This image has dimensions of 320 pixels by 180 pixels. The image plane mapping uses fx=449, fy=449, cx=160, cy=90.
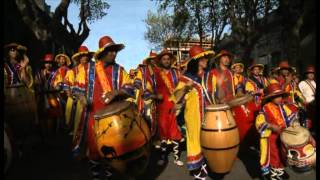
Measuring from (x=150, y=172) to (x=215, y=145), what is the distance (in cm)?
225

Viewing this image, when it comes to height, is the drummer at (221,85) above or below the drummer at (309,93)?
above

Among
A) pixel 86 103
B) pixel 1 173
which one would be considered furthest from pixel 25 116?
pixel 1 173

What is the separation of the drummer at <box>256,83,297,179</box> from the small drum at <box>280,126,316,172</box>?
64 cm

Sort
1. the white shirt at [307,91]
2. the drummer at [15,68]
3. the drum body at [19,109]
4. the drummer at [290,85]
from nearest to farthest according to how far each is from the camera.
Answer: the drum body at [19,109] < the drummer at [15,68] < the white shirt at [307,91] < the drummer at [290,85]

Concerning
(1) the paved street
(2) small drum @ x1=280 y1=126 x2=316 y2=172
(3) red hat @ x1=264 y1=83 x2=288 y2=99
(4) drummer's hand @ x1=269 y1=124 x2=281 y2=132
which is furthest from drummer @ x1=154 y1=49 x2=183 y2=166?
(2) small drum @ x1=280 y1=126 x2=316 y2=172

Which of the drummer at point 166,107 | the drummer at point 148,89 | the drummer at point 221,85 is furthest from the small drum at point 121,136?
the drummer at point 166,107

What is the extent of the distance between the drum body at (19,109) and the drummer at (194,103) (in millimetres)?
2398

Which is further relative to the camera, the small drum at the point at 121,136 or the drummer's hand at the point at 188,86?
the drummer's hand at the point at 188,86

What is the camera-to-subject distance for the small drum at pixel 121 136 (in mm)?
4797

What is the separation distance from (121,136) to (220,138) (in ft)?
3.81

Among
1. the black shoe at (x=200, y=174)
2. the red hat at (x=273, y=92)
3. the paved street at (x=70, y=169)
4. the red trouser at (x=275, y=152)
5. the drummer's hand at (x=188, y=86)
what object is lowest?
the paved street at (x=70, y=169)

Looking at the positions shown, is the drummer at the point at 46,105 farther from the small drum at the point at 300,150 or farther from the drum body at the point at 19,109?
the small drum at the point at 300,150

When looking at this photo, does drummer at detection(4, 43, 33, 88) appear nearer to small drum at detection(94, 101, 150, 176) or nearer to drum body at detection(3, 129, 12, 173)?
small drum at detection(94, 101, 150, 176)

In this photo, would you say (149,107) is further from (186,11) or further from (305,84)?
(186,11)
